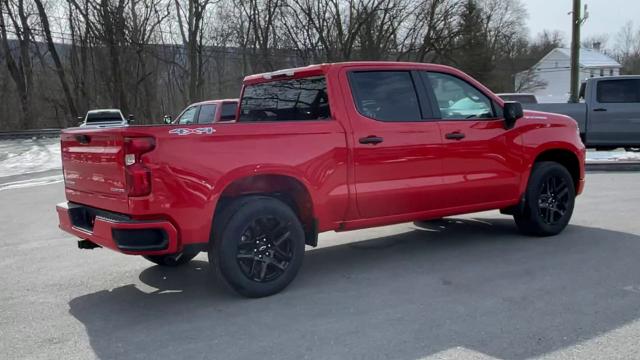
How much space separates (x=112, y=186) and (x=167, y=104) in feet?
151

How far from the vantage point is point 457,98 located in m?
6.08

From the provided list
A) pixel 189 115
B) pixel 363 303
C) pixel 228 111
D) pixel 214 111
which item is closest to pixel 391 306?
pixel 363 303

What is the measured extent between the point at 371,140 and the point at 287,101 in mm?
1010

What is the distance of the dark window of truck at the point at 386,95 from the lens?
540 cm

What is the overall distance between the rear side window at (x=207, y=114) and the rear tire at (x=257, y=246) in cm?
1018

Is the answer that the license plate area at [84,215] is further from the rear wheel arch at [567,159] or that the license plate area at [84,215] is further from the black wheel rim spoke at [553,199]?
the rear wheel arch at [567,159]

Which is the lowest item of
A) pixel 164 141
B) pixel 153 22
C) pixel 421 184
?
pixel 421 184

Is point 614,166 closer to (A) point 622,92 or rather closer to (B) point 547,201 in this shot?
(A) point 622,92

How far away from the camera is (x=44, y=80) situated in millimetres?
45844

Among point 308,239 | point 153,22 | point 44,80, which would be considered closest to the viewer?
point 308,239

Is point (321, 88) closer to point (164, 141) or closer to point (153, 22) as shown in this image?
point (164, 141)

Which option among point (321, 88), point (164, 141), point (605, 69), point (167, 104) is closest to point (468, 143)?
point (321, 88)

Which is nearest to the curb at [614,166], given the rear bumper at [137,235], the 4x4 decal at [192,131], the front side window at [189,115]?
the front side window at [189,115]

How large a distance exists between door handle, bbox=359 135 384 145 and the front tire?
223 centimetres
